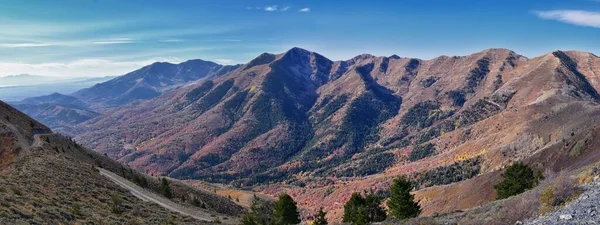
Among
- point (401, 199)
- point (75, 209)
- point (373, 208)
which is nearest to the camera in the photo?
point (75, 209)

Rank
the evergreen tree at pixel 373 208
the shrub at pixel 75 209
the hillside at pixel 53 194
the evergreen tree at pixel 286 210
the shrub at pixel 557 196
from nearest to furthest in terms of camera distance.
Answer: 1. the shrub at pixel 557 196
2. the hillside at pixel 53 194
3. the shrub at pixel 75 209
4. the evergreen tree at pixel 373 208
5. the evergreen tree at pixel 286 210

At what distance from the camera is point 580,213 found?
67.2 ft

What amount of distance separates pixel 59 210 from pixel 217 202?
67.2 metres

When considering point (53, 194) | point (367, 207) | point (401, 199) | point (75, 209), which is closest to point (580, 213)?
point (367, 207)

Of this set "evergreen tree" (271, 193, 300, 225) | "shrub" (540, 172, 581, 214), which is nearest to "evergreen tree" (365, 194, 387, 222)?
"evergreen tree" (271, 193, 300, 225)

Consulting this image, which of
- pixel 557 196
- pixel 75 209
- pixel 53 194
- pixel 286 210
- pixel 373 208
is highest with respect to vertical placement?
pixel 557 196

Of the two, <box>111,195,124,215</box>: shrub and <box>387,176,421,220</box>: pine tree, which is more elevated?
<box>111,195,124,215</box>: shrub

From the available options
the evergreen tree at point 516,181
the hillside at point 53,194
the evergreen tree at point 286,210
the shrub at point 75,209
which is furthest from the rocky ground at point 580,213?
the evergreen tree at point 286,210

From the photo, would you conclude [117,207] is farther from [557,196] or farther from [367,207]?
[557,196]

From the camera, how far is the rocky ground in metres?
19.5

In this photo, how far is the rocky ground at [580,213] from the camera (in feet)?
63.9

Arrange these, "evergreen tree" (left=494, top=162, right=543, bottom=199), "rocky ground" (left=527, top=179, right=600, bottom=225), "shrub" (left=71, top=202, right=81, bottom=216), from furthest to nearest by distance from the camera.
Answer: "evergreen tree" (left=494, top=162, right=543, bottom=199) < "shrub" (left=71, top=202, right=81, bottom=216) < "rocky ground" (left=527, top=179, right=600, bottom=225)

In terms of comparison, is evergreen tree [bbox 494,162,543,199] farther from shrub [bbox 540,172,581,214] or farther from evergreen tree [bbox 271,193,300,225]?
shrub [bbox 540,172,581,214]

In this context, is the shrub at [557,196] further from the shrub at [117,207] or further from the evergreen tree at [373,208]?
the shrub at [117,207]
